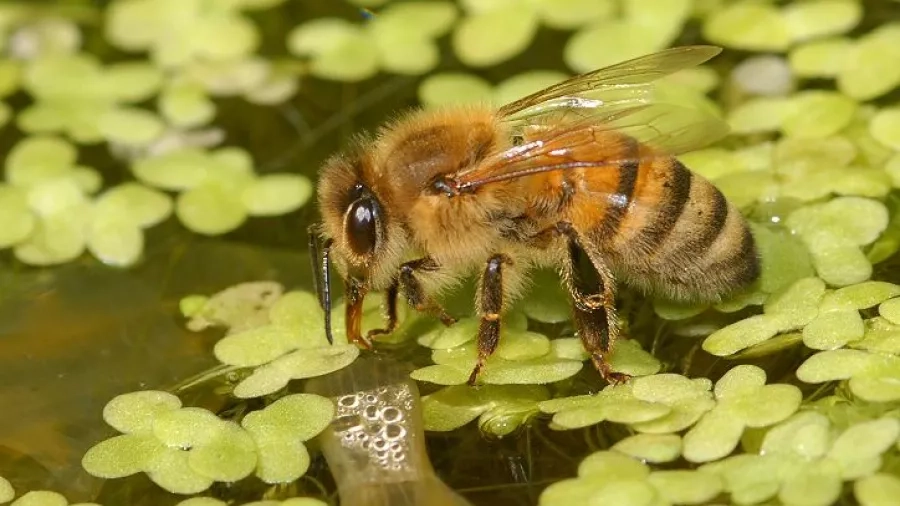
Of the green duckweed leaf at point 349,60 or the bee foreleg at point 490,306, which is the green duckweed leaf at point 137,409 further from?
the green duckweed leaf at point 349,60

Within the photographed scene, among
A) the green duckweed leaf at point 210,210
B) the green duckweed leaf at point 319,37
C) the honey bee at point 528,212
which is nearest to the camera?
the honey bee at point 528,212

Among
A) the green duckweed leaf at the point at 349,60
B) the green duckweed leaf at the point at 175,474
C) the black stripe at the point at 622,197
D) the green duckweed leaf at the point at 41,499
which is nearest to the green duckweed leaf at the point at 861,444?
the black stripe at the point at 622,197

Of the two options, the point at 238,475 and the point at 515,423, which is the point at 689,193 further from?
the point at 238,475

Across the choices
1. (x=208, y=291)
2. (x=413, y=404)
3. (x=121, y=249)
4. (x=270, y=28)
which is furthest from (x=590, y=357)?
(x=270, y=28)

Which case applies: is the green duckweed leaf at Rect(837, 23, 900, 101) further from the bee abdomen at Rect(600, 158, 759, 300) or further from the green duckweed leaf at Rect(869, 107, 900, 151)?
the bee abdomen at Rect(600, 158, 759, 300)

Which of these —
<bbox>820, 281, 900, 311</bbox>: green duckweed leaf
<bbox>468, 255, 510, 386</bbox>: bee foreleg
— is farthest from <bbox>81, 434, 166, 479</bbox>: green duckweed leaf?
<bbox>820, 281, 900, 311</bbox>: green duckweed leaf

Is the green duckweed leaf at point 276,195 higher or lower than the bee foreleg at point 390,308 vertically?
higher
